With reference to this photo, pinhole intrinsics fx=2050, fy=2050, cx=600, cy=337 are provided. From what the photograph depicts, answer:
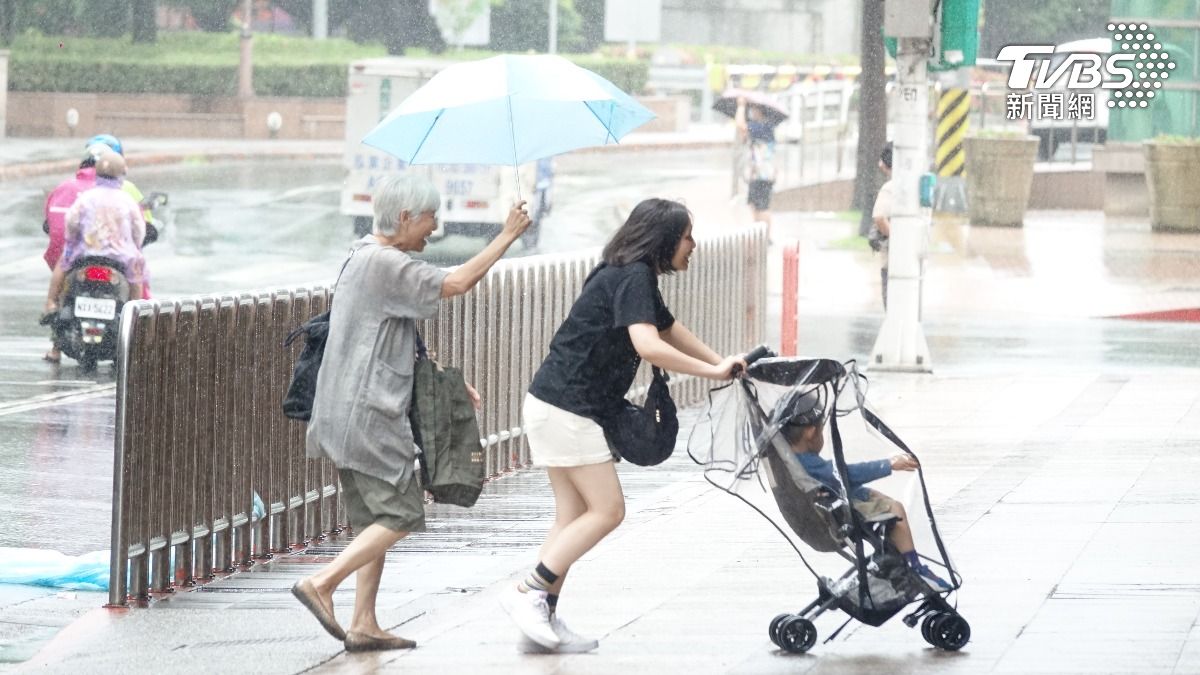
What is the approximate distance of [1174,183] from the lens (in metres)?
28.1

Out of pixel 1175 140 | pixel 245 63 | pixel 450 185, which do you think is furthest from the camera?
pixel 245 63

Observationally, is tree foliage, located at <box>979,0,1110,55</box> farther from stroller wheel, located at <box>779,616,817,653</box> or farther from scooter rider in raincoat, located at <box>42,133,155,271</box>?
stroller wheel, located at <box>779,616,817,653</box>

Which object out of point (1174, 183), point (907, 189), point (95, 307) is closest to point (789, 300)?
point (907, 189)

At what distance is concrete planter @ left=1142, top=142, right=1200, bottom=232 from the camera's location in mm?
27953

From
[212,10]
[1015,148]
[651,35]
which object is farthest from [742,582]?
[651,35]

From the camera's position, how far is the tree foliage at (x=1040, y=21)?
63000mm

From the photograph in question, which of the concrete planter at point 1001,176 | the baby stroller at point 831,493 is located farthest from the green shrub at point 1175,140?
the baby stroller at point 831,493

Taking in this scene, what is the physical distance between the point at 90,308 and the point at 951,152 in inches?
765

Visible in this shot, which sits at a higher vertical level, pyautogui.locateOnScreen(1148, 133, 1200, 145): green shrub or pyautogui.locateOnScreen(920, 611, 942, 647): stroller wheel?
pyautogui.locateOnScreen(1148, 133, 1200, 145): green shrub

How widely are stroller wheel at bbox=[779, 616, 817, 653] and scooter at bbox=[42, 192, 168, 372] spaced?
9362 mm

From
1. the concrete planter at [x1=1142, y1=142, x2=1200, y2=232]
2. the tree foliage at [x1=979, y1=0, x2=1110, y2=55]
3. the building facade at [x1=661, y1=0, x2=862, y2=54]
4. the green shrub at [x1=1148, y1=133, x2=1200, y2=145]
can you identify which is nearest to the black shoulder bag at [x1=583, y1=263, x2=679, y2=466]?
the concrete planter at [x1=1142, y1=142, x2=1200, y2=232]

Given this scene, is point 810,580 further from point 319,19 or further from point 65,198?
point 319,19

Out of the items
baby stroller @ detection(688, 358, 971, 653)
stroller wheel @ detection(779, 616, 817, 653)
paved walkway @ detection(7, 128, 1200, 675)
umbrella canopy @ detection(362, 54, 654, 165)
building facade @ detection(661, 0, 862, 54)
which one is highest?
building facade @ detection(661, 0, 862, 54)

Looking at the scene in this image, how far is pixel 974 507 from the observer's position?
927cm
